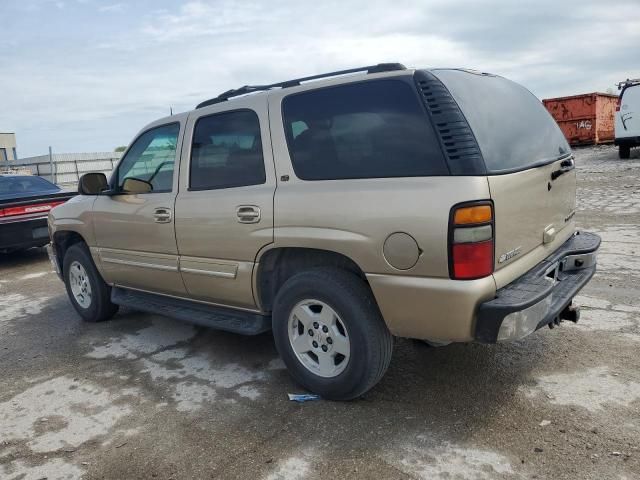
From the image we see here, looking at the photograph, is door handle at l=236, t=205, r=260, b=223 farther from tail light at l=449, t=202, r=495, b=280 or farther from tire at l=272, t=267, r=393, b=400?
tail light at l=449, t=202, r=495, b=280

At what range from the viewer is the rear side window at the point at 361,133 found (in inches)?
109

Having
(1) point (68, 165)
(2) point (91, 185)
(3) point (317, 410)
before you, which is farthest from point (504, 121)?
(1) point (68, 165)

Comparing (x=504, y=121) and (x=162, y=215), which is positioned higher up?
(x=504, y=121)

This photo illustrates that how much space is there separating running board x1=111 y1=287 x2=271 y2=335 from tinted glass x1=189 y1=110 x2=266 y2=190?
36.3 inches

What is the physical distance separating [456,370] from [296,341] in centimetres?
112

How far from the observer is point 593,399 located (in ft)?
10.1

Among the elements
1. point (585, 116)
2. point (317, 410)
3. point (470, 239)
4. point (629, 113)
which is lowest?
point (317, 410)

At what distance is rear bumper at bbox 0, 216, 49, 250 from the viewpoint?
25.9 ft

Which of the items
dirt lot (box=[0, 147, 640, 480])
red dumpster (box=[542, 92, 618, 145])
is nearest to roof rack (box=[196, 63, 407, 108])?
dirt lot (box=[0, 147, 640, 480])

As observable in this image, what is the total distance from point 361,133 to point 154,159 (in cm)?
206

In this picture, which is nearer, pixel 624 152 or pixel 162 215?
pixel 162 215

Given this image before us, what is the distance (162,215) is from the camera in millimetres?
4023

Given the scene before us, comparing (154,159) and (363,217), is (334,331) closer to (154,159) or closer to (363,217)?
(363,217)

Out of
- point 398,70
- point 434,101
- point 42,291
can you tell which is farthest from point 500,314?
point 42,291
